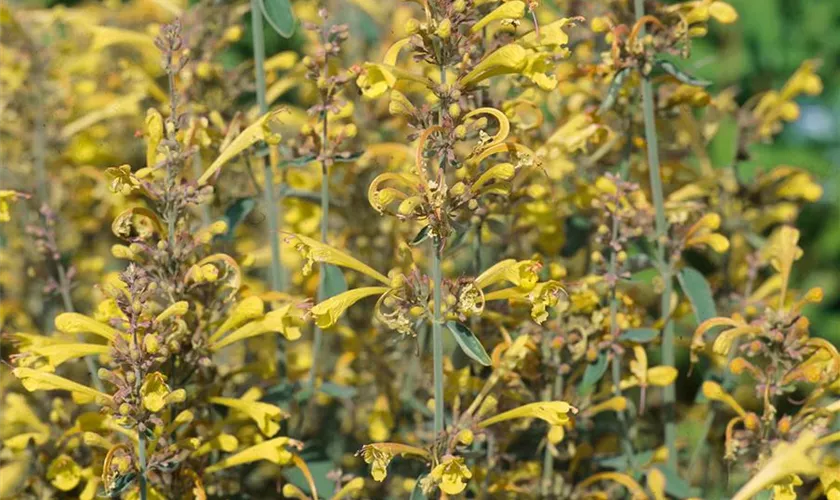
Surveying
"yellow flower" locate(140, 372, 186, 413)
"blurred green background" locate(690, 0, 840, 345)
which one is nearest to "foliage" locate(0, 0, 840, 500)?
"yellow flower" locate(140, 372, 186, 413)

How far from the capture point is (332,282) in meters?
2.37

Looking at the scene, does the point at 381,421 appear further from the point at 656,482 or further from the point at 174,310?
the point at 174,310

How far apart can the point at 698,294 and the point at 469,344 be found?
70 centimetres

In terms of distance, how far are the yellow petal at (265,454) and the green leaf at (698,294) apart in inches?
35.8

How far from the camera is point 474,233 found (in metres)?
2.52

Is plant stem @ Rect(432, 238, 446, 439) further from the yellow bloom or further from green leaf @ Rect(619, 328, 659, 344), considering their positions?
green leaf @ Rect(619, 328, 659, 344)

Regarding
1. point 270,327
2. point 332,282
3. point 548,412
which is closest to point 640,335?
point 548,412

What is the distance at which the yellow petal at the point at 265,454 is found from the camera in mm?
2238

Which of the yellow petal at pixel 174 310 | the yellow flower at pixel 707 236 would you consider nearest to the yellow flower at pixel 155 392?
the yellow petal at pixel 174 310

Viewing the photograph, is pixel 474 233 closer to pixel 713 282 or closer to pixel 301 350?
pixel 713 282

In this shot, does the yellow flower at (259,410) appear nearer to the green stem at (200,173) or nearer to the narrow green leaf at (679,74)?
the green stem at (200,173)

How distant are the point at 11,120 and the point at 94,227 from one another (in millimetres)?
453

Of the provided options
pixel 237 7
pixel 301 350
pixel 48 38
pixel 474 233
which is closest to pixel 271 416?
pixel 474 233

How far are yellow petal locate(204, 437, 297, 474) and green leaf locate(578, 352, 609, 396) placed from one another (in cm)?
63
